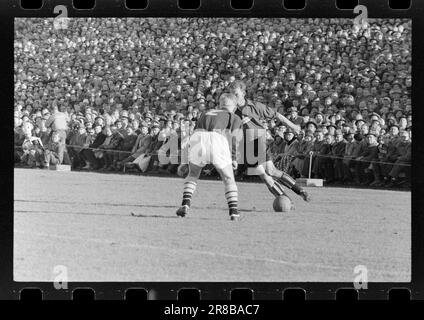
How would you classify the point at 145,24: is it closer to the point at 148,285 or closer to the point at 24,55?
the point at 24,55

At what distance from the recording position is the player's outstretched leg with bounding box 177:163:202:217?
1370cm

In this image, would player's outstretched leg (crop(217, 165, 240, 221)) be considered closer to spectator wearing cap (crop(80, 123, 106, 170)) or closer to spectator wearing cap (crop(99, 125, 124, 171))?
spectator wearing cap (crop(80, 123, 106, 170))

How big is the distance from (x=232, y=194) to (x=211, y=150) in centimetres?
66

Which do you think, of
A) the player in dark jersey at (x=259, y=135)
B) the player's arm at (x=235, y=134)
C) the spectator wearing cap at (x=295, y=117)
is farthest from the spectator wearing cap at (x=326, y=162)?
the player's arm at (x=235, y=134)

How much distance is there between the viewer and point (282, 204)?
14.4 m

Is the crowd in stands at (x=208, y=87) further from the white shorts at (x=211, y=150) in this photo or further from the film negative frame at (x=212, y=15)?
the white shorts at (x=211, y=150)

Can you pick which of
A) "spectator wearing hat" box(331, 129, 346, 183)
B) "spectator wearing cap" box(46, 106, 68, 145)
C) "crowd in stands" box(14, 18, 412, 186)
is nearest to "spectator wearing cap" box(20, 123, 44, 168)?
"crowd in stands" box(14, 18, 412, 186)

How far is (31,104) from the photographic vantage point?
1499 cm

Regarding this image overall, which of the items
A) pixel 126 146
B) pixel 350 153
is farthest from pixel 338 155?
pixel 126 146

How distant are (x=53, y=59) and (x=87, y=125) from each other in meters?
1.90

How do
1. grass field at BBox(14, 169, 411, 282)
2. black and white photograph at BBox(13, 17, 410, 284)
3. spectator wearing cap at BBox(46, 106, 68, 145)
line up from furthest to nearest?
spectator wearing cap at BBox(46, 106, 68, 145), black and white photograph at BBox(13, 17, 410, 284), grass field at BBox(14, 169, 411, 282)

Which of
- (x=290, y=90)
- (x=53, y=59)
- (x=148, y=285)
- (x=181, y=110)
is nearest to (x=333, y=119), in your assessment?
(x=290, y=90)

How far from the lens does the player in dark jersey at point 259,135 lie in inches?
559

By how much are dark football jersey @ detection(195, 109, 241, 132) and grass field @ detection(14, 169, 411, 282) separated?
1122 millimetres
